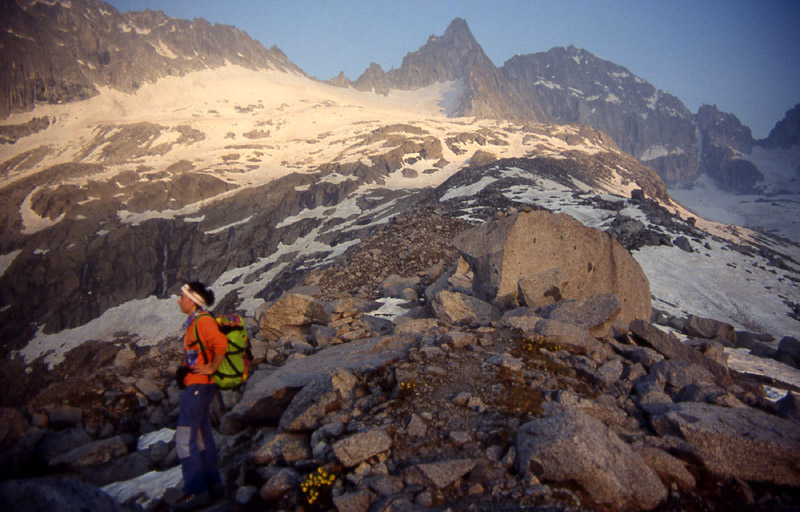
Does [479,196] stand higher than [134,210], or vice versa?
[479,196]

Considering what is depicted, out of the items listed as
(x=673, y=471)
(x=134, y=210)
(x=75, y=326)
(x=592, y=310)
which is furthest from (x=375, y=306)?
(x=134, y=210)

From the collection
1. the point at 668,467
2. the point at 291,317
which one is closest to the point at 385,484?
the point at 668,467

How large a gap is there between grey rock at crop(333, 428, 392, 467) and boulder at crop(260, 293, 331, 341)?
8.40 m

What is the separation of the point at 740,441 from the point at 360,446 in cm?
489

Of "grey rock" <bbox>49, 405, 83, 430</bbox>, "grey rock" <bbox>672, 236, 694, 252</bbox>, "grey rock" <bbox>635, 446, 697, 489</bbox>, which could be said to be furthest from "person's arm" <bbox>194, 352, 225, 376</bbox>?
"grey rock" <bbox>672, 236, 694, 252</bbox>

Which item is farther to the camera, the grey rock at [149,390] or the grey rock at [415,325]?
the grey rock at [415,325]

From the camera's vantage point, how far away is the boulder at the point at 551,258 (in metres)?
13.0

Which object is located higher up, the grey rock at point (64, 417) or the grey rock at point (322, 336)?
the grey rock at point (322, 336)

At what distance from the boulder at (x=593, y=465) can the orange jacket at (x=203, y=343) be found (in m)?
4.36

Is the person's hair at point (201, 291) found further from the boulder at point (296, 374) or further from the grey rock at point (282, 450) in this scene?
the boulder at point (296, 374)

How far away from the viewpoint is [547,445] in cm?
455

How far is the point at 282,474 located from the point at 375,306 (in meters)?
10.6

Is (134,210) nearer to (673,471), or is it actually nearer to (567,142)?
(673,471)

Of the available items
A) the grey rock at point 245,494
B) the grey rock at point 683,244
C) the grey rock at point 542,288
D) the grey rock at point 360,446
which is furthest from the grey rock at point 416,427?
the grey rock at point 683,244
